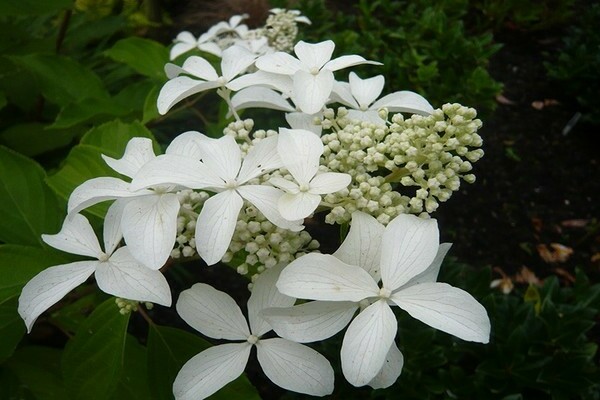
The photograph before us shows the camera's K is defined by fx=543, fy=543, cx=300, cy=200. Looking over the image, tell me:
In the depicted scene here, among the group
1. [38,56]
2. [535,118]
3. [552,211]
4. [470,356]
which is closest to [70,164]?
[38,56]

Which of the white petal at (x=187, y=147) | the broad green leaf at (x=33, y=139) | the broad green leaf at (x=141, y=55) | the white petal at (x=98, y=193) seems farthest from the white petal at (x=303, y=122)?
the broad green leaf at (x=33, y=139)

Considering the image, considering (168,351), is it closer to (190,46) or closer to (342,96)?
(342,96)

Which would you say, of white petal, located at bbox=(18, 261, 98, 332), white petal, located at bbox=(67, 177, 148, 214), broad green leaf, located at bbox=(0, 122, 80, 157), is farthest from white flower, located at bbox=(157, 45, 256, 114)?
broad green leaf, located at bbox=(0, 122, 80, 157)

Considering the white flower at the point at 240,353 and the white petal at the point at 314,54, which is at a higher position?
the white petal at the point at 314,54

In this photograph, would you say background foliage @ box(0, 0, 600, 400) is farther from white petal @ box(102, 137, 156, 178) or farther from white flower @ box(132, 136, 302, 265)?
white flower @ box(132, 136, 302, 265)

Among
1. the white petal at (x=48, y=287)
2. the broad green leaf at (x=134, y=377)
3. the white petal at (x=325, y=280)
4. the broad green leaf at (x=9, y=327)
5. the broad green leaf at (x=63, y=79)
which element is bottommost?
the broad green leaf at (x=134, y=377)

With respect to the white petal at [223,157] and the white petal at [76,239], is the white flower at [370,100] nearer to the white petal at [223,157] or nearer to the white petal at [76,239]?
the white petal at [223,157]
